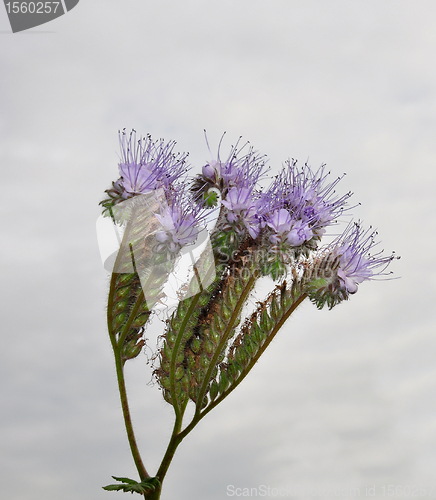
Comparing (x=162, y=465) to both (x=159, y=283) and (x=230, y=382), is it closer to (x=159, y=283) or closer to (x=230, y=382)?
(x=230, y=382)

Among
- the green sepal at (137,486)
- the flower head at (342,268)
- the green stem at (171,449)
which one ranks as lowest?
the green sepal at (137,486)

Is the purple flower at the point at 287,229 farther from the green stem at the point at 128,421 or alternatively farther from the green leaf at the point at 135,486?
the green leaf at the point at 135,486

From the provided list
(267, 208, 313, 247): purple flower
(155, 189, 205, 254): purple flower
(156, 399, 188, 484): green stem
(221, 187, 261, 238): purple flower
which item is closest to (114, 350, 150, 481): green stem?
(156, 399, 188, 484): green stem

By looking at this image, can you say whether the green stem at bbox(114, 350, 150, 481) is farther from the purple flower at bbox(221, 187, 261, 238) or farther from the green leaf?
the purple flower at bbox(221, 187, 261, 238)

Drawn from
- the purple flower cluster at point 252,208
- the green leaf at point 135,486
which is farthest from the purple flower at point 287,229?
the green leaf at point 135,486

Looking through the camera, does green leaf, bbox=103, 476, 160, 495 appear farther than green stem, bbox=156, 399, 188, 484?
No

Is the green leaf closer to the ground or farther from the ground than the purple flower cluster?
closer to the ground

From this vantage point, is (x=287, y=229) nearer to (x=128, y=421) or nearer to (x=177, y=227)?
(x=177, y=227)

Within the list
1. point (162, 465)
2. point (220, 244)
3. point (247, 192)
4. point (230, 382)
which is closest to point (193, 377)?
point (230, 382)
